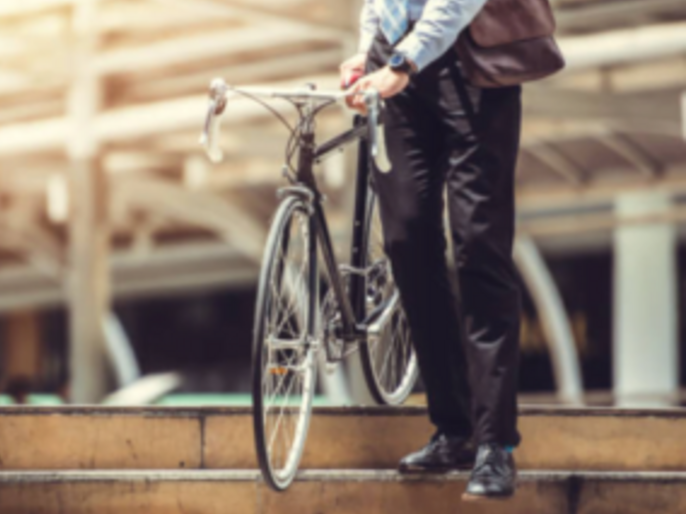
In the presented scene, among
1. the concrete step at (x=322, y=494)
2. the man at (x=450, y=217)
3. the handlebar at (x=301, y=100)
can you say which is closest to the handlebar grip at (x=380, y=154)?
the handlebar at (x=301, y=100)

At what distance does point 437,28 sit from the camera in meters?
4.05

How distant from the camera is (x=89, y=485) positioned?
431cm

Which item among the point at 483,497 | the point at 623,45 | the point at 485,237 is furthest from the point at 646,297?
the point at 483,497

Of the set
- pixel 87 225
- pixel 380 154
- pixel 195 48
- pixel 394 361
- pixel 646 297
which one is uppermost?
pixel 195 48

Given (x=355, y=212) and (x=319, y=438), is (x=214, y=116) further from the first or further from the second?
(x=319, y=438)

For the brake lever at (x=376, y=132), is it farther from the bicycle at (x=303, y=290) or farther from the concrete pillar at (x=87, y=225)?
the concrete pillar at (x=87, y=225)

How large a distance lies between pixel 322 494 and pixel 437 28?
1.28m

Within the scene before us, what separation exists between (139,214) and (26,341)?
5960mm

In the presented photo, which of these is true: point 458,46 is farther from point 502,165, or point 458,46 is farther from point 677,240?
point 677,240

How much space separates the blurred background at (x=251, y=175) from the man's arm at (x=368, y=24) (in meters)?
7.47

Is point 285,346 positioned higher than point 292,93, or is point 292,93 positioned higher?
point 292,93

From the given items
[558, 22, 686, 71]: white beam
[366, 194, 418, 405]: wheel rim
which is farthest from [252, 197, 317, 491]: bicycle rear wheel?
[558, 22, 686, 71]: white beam

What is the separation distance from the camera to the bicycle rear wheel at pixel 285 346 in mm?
4066

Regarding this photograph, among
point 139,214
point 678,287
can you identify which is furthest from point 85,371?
point 139,214
